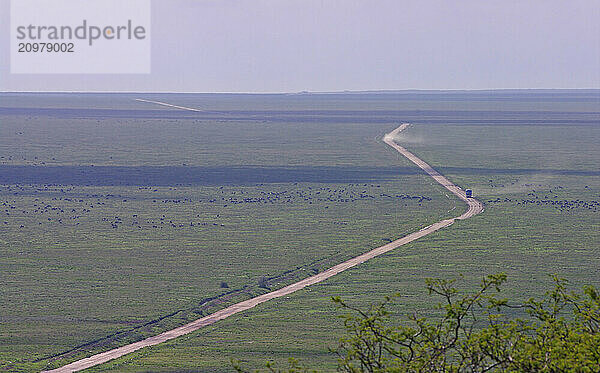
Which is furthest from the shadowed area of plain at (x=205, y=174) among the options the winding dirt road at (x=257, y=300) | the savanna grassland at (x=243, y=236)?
the winding dirt road at (x=257, y=300)

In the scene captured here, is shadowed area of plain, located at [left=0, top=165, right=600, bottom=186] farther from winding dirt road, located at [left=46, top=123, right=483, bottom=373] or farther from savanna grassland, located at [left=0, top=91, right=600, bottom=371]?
winding dirt road, located at [left=46, top=123, right=483, bottom=373]

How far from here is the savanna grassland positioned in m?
48.6

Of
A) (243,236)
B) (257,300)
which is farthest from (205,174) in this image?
(257,300)

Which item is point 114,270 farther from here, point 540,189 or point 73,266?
point 540,189

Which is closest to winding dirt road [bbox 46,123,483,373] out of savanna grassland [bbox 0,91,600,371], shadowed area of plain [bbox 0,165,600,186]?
savanna grassland [bbox 0,91,600,371]

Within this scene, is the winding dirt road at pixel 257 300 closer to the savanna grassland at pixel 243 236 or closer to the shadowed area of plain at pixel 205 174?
the savanna grassland at pixel 243 236

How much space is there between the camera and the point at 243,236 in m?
81.2

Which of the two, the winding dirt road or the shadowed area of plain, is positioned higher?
the shadowed area of plain

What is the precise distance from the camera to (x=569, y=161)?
5679 inches

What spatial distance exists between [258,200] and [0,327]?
5482cm

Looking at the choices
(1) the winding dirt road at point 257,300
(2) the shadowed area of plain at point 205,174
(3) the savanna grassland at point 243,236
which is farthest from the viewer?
(2) the shadowed area of plain at point 205,174

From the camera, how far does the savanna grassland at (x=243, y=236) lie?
4862 cm

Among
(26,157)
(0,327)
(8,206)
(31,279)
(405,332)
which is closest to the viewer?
(405,332)

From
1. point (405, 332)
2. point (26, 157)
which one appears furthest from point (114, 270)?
point (26, 157)
